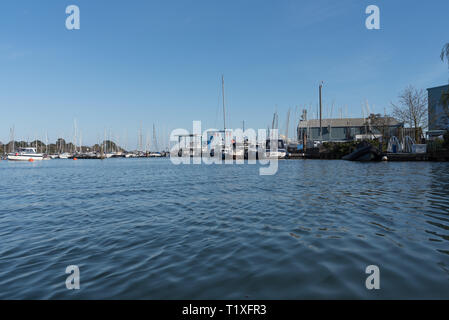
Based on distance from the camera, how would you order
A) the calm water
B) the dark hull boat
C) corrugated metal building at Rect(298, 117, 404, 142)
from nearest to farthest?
the calm water, the dark hull boat, corrugated metal building at Rect(298, 117, 404, 142)

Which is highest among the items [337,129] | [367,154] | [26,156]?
[337,129]

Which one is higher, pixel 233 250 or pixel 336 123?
pixel 336 123

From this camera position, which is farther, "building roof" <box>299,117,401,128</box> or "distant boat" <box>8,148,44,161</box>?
"distant boat" <box>8,148,44,161</box>

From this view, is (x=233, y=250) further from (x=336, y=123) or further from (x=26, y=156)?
(x=26, y=156)

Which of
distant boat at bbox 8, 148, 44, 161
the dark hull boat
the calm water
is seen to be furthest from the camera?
distant boat at bbox 8, 148, 44, 161

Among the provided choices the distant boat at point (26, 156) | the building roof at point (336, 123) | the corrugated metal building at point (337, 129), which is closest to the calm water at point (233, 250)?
the corrugated metal building at point (337, 129)

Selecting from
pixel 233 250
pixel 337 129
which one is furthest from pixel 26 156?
pixel 233 250

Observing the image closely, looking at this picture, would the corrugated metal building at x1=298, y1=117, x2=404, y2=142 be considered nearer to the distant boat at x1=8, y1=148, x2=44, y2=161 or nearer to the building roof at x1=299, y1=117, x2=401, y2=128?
the building roof at x1=299, y1=117, x2=401, y2=128

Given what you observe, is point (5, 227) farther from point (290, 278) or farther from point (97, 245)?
point (290, 278)

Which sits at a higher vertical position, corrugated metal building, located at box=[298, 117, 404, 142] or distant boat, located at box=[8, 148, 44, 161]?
corrugated metal building, located at box=[298, 117, 404, 142]

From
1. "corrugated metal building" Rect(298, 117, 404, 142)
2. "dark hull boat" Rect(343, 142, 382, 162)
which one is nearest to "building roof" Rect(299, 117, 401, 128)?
"corrugated metal building" Rect(298, 117, 404, 142)

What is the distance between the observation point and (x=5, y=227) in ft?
26.2

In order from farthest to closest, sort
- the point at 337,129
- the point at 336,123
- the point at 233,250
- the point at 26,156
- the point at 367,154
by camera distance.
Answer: the point at 26,156, the point at 336,123, the point at 337,129, the point at 367,154, the point at 233,250
